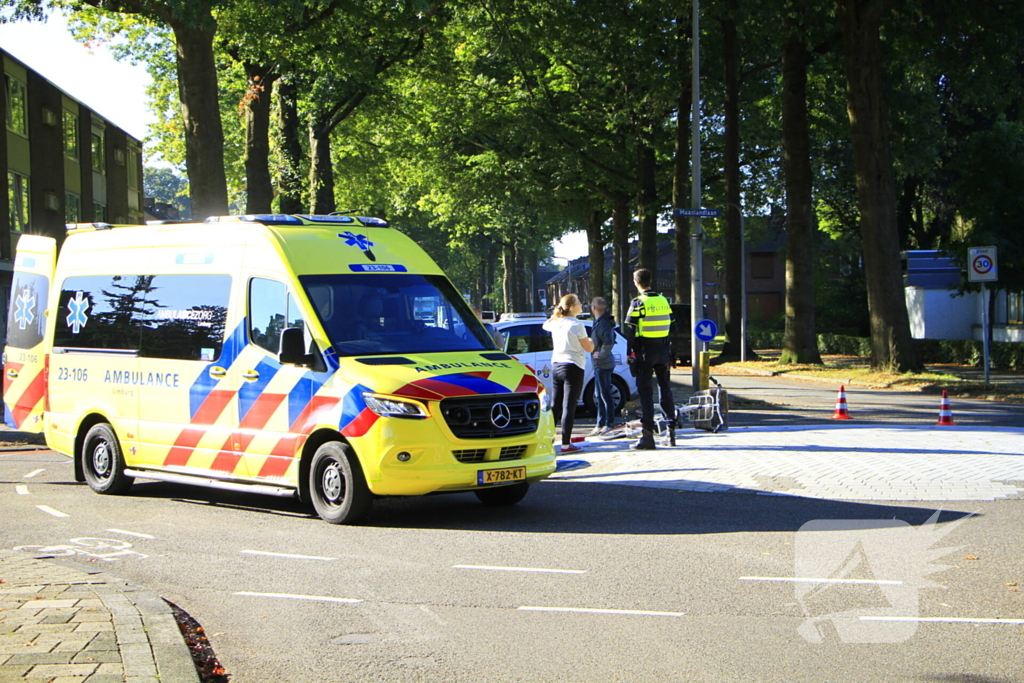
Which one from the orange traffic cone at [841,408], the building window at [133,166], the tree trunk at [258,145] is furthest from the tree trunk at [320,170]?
the building window at [133,166]

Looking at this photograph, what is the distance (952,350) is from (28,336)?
33746 millimetres

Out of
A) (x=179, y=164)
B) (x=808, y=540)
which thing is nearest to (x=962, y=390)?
(x=808, y=540)

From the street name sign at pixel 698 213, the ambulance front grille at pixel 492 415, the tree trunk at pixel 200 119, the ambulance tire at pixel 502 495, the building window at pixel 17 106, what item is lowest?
the ambulance tire at pixel 502 495

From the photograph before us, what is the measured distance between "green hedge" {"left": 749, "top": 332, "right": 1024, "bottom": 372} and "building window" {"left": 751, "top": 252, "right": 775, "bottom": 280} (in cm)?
4223

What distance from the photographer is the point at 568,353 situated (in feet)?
46.0

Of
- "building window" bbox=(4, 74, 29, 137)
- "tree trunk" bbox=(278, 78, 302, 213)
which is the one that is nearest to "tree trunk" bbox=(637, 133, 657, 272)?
"tree trunk" bbox=(278, 78, 302, 213)

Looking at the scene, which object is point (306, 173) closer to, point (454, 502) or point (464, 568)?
point (454, 502)

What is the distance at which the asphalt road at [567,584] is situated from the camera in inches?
226

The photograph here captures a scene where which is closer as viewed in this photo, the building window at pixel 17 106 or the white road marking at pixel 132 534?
the white road marking at pixel 132 534

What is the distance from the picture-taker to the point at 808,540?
8711 millimetres

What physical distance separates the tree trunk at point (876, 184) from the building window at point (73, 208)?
2969 centimetres

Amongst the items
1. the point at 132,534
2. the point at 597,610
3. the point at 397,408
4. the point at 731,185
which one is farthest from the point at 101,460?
the point at 731,185

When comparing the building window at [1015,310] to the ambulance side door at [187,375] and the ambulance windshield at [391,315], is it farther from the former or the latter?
the ambulance side door at [187,375]

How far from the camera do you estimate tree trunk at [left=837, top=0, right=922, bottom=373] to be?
1089 inches
